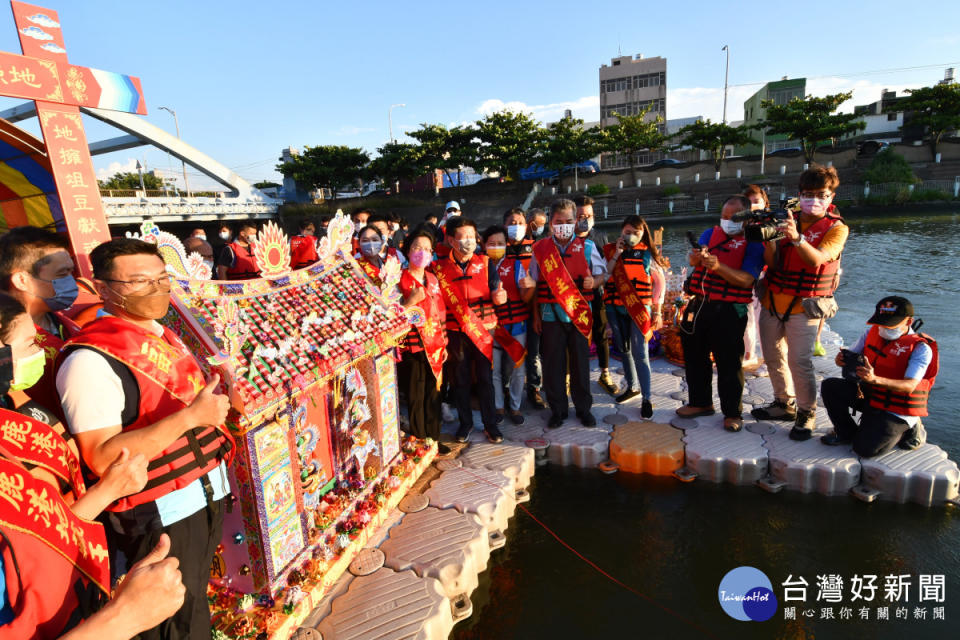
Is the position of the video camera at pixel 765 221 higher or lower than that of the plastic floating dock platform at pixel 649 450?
higher

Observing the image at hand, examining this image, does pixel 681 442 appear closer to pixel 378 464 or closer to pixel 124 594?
pixel 378 464

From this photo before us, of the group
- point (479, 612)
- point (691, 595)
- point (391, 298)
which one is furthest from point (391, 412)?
point (691, 595)

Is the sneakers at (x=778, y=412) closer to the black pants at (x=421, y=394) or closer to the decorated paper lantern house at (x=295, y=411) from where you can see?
the black pants at (x=421, y=394)

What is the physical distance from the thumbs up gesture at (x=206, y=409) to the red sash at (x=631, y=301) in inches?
150

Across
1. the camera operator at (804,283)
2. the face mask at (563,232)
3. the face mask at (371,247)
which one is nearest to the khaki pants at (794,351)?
the camera operator at (804,283)

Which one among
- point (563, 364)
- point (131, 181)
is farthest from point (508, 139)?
point (131, 181)

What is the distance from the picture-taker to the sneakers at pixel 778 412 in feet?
15.3

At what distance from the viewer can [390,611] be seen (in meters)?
2.86

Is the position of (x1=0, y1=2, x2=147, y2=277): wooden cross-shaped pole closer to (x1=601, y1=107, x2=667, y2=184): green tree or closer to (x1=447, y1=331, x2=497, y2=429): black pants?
(x1=447, y1=331, x2=497, y2=429): black pants

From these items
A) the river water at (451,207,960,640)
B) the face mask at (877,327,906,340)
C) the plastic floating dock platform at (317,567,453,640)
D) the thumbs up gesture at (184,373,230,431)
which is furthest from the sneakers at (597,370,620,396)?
the thumbs up gesture at (184,373,230,431)

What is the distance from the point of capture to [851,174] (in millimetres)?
28328

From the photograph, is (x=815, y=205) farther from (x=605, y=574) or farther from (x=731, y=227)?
(x=605, y=574)

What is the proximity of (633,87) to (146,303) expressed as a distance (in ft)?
178

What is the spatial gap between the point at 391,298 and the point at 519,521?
2.00 m
